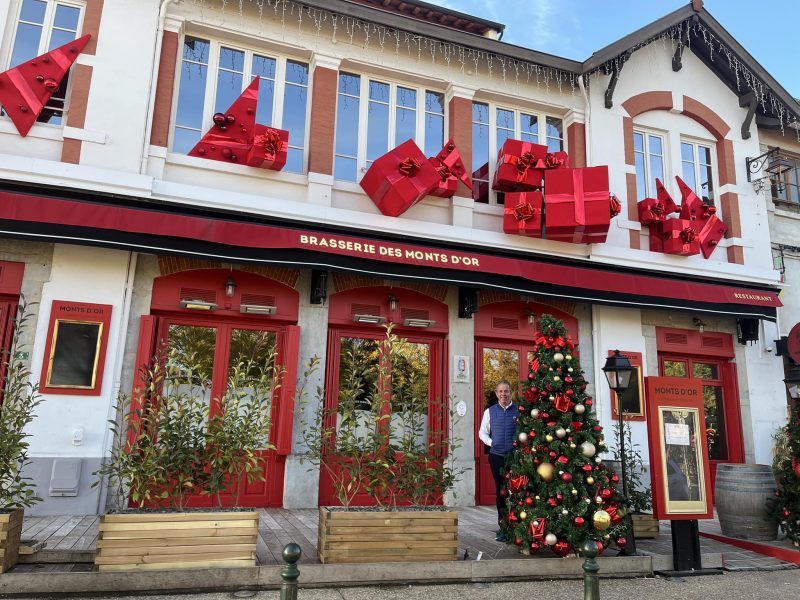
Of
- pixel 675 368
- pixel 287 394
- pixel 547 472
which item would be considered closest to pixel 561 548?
pixel 547 472

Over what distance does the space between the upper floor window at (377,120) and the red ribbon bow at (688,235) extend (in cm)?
476

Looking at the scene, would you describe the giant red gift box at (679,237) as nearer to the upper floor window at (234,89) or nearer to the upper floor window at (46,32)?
the upper floor window at (234,89)

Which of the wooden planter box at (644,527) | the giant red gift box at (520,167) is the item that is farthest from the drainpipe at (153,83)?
the wooden planter box at (644,527)

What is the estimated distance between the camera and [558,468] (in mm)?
6172

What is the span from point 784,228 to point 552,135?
5.65 metres

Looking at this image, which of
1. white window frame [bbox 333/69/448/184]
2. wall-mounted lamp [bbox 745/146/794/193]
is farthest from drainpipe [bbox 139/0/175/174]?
wall-mounted lamp [bbox 745/146/794/193]

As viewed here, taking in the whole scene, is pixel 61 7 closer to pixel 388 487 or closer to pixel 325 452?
pixel 325 452

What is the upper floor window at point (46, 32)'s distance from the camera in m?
8.45

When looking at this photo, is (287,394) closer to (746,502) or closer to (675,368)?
(746,502)

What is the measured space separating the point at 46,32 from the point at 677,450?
10.0 meters

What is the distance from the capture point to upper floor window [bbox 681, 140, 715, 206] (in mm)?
12336

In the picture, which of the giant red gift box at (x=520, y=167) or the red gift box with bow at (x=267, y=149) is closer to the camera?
the red gift box with bow at (x=267, y=149)

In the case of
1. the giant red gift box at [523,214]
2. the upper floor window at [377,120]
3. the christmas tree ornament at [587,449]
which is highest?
the upper floor window at [377,120]

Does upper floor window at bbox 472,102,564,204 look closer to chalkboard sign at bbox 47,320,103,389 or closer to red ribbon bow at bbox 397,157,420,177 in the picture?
red ribbon bow at bbox 397,157,420,177
